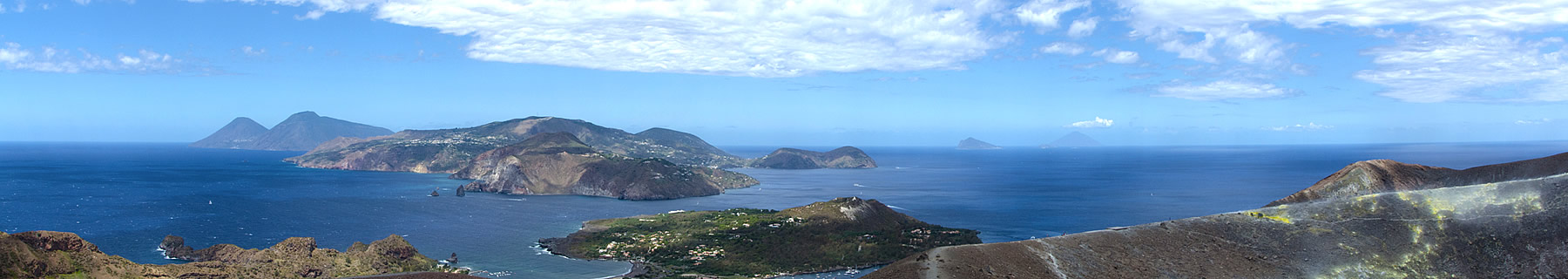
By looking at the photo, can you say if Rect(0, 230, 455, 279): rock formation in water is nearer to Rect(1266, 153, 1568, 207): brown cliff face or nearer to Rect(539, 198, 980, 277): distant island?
Rect(539, 198, 980, 277): distant island

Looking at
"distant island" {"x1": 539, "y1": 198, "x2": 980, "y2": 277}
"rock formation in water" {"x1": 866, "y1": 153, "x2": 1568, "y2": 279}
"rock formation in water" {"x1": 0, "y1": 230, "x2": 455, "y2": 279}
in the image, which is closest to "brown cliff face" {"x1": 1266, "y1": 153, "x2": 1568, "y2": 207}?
"rock formation in water" {"x1": 866, "y1": 153, "x2": 1568, "y2": 279}

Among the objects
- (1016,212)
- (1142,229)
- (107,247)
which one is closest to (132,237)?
(107,247)

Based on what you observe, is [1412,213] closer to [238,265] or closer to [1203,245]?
[1203,245]

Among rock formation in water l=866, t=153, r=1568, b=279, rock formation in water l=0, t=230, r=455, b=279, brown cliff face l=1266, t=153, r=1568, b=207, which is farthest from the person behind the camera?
brown cliff face l=1266, t=153, r=1568, b=207

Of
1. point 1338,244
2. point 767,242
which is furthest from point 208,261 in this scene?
point 1338,244

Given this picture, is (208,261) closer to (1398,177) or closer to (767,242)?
(767,242)

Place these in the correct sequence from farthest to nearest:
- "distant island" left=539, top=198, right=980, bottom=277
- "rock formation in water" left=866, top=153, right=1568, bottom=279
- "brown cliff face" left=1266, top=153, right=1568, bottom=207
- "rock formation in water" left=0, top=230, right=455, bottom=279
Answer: "distant island" left=539, top=198, right=980, bottom=277 < "brown cliff face" left=1266, top=153, right=1568, bottom=207 < "rock formation in water" left=0, top=230, right=455, bottom=279 < "rock formation in water" left=866, top=153, right=1568, bottom=279

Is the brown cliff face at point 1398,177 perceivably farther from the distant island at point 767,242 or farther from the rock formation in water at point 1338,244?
the distant island at point 767,242
